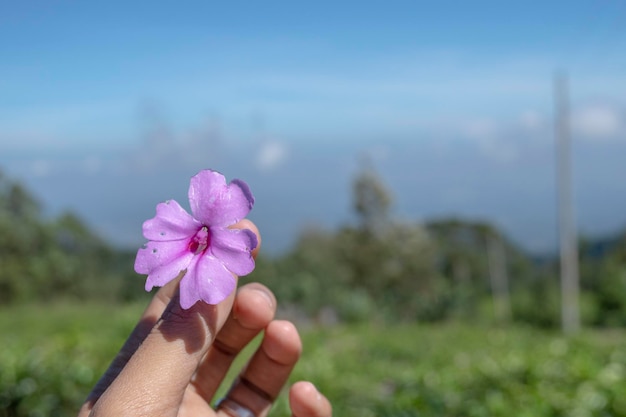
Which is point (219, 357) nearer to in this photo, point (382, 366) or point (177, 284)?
point (177, 284)

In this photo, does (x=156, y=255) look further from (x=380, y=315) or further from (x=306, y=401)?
(x=380, y=315)

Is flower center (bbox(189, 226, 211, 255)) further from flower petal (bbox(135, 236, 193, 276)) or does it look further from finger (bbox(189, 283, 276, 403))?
finger (bbox(189, 283, 276, 403))

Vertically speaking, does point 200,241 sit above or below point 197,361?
above

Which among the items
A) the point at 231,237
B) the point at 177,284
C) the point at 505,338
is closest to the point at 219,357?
the point at 177,284

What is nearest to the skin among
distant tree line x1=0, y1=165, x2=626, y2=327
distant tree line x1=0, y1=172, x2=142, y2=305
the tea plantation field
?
the tea plantation field

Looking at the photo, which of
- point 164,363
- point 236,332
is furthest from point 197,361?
point 236,332

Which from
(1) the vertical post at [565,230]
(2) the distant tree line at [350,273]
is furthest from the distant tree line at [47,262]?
A: (1) the vertical post at [565,230]

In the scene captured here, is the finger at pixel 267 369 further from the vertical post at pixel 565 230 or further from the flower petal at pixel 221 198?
the vertical post at pixel 565 230
